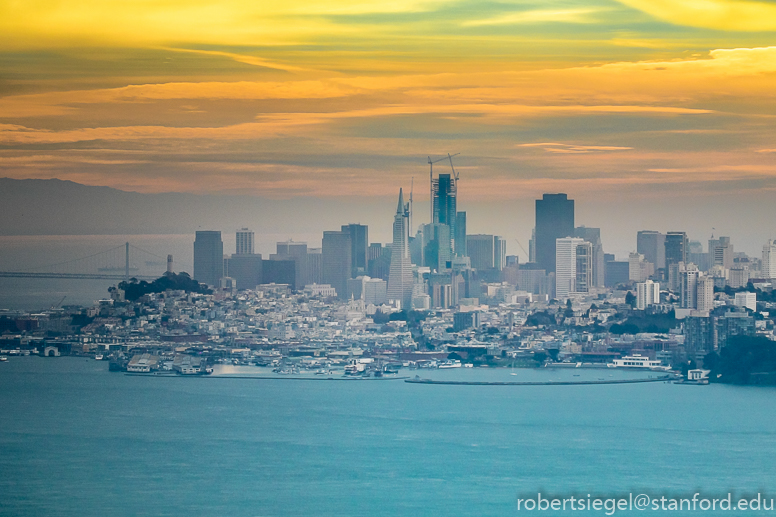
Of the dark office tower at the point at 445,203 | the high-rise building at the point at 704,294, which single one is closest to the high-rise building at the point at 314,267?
the dark office tower at the point at 445,203

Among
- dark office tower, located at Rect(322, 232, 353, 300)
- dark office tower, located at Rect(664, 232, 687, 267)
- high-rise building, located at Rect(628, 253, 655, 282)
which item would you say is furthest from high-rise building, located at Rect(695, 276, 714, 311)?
dark office tower, located at Rect(322, 232, 353, 300)

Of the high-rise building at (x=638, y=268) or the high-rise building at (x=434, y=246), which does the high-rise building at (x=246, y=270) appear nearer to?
the high-rise building at (x=434, y=246)

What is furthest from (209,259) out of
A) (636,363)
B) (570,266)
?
(570,266)

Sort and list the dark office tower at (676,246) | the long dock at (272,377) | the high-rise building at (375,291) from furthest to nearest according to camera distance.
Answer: the dark office tower at (676,246), the high-rise building at (375,291), the long dock at (272,377)

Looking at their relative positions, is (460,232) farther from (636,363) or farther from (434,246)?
(636,363)

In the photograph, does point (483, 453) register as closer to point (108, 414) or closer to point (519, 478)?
point (519, 478)

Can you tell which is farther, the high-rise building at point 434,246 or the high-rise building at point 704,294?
the high-rise building at point 434,246
